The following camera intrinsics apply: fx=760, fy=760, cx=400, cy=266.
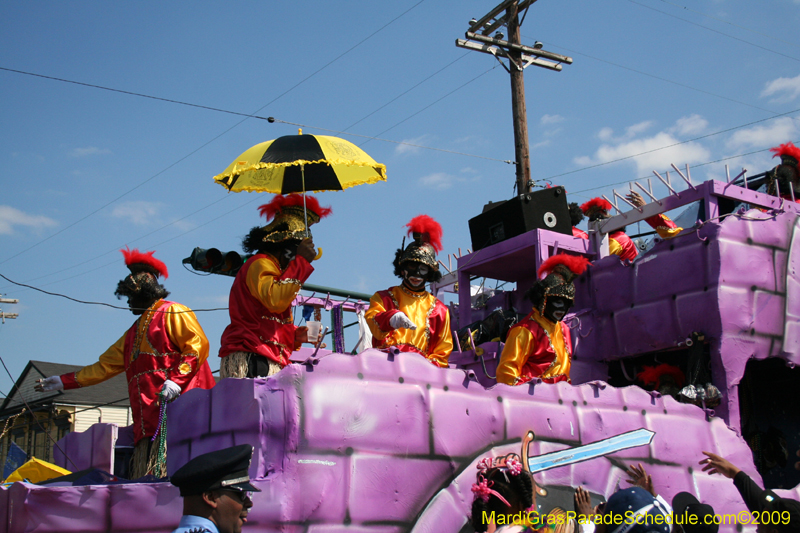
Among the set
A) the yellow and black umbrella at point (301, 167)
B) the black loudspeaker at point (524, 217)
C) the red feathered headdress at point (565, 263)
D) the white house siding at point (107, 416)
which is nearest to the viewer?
the yellow and black umbrella at point (301, 167)

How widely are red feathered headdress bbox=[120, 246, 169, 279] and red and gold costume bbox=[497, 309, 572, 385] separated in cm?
272

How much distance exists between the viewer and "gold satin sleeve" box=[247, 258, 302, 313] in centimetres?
514

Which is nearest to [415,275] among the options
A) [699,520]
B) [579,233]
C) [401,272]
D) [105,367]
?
[401,272]

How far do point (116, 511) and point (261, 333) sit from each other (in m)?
1.77

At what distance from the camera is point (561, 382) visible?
5586 mm

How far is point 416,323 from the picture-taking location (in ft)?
19.1

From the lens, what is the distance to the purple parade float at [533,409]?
4.05 meters

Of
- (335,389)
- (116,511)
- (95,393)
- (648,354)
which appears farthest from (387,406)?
(95,393)

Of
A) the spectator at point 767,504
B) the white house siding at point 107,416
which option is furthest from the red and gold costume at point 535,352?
the white house siding at point 107,416

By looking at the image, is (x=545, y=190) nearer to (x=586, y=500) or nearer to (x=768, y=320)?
(x=768, y=320)

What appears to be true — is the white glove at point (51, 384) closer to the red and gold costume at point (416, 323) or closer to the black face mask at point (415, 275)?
the red and gold costume at point (416, 323)

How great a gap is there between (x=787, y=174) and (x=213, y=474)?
765cm

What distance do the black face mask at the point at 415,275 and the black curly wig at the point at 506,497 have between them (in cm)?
260

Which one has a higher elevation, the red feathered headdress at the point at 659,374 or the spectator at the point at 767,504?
the red feathered headdress at the point at 659,374
